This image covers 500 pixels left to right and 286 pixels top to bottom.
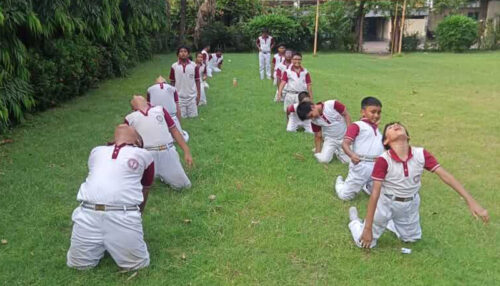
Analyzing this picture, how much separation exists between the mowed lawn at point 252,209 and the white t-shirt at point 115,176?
2.03ft

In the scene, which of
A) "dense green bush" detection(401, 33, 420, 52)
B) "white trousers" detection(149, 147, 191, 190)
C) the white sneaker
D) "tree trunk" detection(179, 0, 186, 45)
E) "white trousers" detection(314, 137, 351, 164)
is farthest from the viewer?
"dense green bush" detection(401, 33, 420, 52)

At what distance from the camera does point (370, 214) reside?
3.85 meters

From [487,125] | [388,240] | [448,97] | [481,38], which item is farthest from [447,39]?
[388,240]

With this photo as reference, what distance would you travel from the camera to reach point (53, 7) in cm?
912

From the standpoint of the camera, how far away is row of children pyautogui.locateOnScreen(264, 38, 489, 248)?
3.88 meters

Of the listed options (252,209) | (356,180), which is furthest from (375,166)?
(252,209)

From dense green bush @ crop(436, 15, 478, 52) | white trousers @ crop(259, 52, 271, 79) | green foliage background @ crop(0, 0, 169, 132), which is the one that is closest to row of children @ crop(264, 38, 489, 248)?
green foliage background @ crop(0, 0, 169, 132)

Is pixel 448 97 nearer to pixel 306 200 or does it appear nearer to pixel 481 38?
pixel 306 200

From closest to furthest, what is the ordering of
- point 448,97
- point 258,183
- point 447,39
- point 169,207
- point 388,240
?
point 388,240, point 169,207, point 258,183, point 448,97, point 447,39

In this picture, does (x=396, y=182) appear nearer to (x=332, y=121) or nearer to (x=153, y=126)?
(x=153, y=126)

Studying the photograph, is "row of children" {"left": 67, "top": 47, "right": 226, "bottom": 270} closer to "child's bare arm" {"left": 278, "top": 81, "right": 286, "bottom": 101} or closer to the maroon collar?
the maroon collar

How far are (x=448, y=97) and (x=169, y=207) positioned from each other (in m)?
9.08

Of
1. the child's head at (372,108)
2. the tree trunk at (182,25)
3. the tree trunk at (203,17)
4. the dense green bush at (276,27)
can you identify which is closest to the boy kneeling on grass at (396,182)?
the child's head at (372,108)

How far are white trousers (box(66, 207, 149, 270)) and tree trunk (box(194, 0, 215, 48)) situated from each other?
77.5ft
